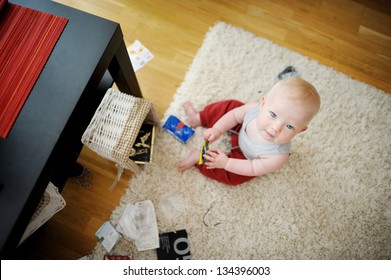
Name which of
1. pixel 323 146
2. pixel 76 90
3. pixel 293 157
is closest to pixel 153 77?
pixel 76 90

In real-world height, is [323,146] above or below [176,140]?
above

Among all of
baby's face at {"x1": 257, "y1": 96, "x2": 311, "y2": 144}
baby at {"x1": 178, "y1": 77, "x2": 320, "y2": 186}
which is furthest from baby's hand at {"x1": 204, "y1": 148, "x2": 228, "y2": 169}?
baby's face at {"x1": 257, "y1": 96, "x2": 311, "y2": 144}

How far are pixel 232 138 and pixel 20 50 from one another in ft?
3.36

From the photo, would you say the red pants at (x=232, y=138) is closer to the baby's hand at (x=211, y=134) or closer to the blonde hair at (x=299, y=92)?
the baby's hand at (x=211, y=134)

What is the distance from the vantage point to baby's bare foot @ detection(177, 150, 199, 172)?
4.59 feet

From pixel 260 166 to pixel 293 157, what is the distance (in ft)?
1.24

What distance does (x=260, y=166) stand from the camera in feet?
4.03

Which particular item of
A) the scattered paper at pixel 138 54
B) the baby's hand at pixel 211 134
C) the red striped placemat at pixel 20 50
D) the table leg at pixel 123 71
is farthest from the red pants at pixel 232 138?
the red striped placemat at pixel 20 50

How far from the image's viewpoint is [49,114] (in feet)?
2.60

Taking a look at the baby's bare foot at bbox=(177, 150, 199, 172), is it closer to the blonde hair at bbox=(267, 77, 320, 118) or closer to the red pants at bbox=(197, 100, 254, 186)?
the red pants at bbox=(197, 100, 254, 186)

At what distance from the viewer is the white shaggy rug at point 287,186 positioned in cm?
137

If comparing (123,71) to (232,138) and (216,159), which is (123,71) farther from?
(232,138)

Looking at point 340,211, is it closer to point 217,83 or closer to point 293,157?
point 293,157

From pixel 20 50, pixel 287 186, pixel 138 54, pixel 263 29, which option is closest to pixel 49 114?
pixel 20 50
